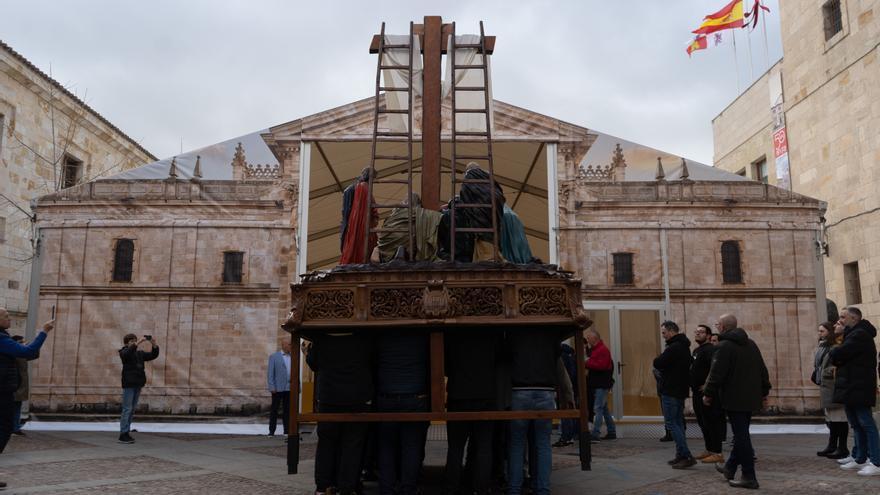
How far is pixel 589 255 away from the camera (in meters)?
12.7

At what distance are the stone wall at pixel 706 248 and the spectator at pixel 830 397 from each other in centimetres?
383

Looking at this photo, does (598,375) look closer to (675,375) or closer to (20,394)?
(675,375)

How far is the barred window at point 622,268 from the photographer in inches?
499

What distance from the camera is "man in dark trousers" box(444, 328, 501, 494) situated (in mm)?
5562

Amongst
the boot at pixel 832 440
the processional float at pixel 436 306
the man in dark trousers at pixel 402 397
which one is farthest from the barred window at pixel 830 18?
the man in dark trousers at pixel 402 397

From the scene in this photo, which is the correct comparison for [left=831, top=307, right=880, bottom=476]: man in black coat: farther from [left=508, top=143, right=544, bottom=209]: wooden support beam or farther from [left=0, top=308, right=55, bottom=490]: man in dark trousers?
[left=0, top=308, right=55, bottom=490]: man in dark trousers

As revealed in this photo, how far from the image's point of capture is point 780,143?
21594 mm

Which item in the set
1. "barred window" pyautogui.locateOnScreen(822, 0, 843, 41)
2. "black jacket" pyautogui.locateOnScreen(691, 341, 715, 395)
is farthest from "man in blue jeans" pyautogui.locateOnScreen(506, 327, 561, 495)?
"barred window" pyautogui.locateOnScreen(822, 0, 843, 41)

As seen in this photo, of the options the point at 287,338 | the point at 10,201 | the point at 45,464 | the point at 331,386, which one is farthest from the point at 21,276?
the point at 331,386

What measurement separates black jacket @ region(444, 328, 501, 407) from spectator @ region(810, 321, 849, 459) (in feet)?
15.3

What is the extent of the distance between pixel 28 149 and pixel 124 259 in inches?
361

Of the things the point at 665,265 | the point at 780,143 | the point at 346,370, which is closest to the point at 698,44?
the point at 780,143

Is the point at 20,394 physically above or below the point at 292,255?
below

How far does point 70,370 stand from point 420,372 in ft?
29.5
